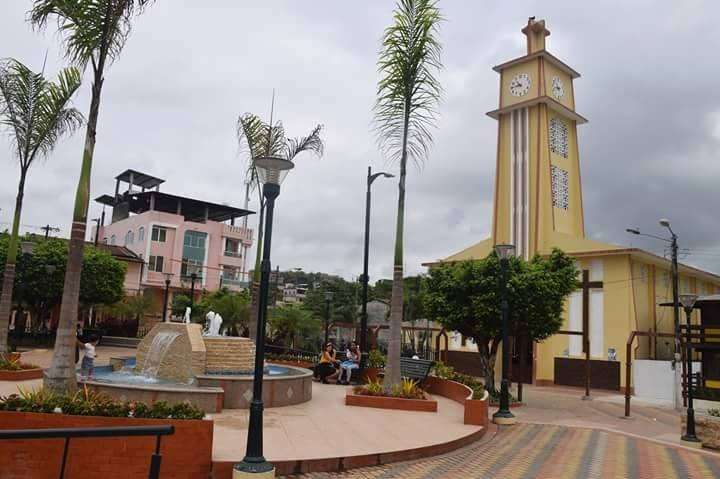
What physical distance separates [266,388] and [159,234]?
36235 mm

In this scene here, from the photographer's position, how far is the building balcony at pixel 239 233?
4944 cm

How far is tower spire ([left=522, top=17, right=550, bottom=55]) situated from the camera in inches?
1220

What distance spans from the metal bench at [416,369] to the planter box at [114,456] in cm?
892

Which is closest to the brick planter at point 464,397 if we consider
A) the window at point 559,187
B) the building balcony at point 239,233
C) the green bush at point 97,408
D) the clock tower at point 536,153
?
the green bush at point 97,408

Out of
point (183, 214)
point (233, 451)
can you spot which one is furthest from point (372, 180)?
point (183, 214)

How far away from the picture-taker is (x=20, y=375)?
42.1ft

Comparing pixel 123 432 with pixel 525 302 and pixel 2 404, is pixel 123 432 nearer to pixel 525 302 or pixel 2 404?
pixel 2 404

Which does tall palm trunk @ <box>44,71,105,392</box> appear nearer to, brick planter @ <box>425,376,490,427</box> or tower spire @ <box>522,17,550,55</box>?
brick planter @ <box>425,376,490,427</box>

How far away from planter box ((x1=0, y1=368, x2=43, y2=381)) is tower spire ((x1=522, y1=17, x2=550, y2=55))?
2764cm

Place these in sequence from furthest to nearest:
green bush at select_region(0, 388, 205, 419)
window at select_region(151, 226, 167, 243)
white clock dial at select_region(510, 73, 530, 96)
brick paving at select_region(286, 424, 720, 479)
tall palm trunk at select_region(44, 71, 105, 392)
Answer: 1. window at select_region(151, 226, 167, 243)
2. white clock dial at select_region(510, 73, 530, 96)
3. tall palm trunk at select_region(44, 71, 105, 392)
4. brick paving at select_region(286, 424, 720, 479)
5. green bush at select_region(0, 388, 205, 419)

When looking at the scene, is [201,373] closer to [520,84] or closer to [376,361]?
[376,361]

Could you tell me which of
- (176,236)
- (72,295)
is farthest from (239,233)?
(72,295)

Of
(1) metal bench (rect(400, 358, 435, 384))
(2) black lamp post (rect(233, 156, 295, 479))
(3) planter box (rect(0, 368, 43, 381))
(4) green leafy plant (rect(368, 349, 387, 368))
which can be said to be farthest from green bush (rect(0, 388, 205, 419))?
(4) green leafy plant (rect(368, 349, 387, 368))

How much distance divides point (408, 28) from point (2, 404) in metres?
10.3
